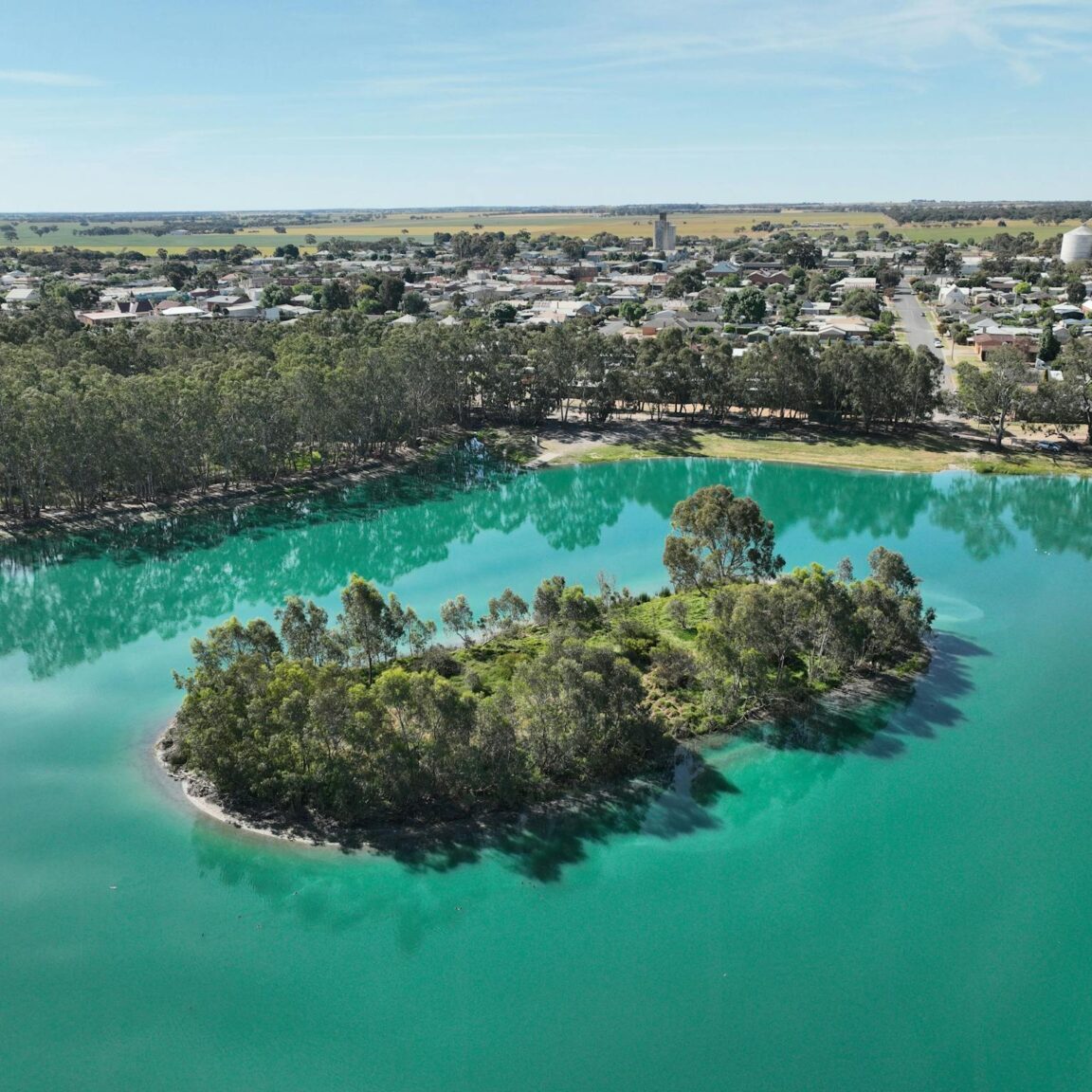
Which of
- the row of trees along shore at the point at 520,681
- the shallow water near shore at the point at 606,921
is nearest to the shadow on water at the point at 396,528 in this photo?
the shallow water near shore at the point at 606,921

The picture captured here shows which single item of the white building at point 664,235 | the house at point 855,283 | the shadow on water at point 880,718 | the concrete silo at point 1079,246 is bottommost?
the shadow on water at point 880,718

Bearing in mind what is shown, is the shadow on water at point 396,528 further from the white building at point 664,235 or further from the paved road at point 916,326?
the white building at point 664,235

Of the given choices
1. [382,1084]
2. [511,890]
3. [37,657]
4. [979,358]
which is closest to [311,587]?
[37,657]

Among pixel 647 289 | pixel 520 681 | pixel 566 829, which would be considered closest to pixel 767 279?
pixel 647 289

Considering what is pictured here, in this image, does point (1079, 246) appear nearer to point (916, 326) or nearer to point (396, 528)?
point (916, 326)

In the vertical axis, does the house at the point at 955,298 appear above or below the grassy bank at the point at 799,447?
above

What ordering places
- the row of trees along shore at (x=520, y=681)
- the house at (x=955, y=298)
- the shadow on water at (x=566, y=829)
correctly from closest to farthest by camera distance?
the shadow on water at (x=566, y=829) → the row of trees along shore at (x=520, y=681) → the house at (x=955, y=298)

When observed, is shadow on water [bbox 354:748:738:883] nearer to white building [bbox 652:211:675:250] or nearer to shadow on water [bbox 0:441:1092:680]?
shadow on water [bbox 0:441:1092:680]

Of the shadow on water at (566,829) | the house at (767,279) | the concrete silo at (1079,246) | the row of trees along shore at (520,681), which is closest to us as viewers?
the shadow on water at (566,829)
